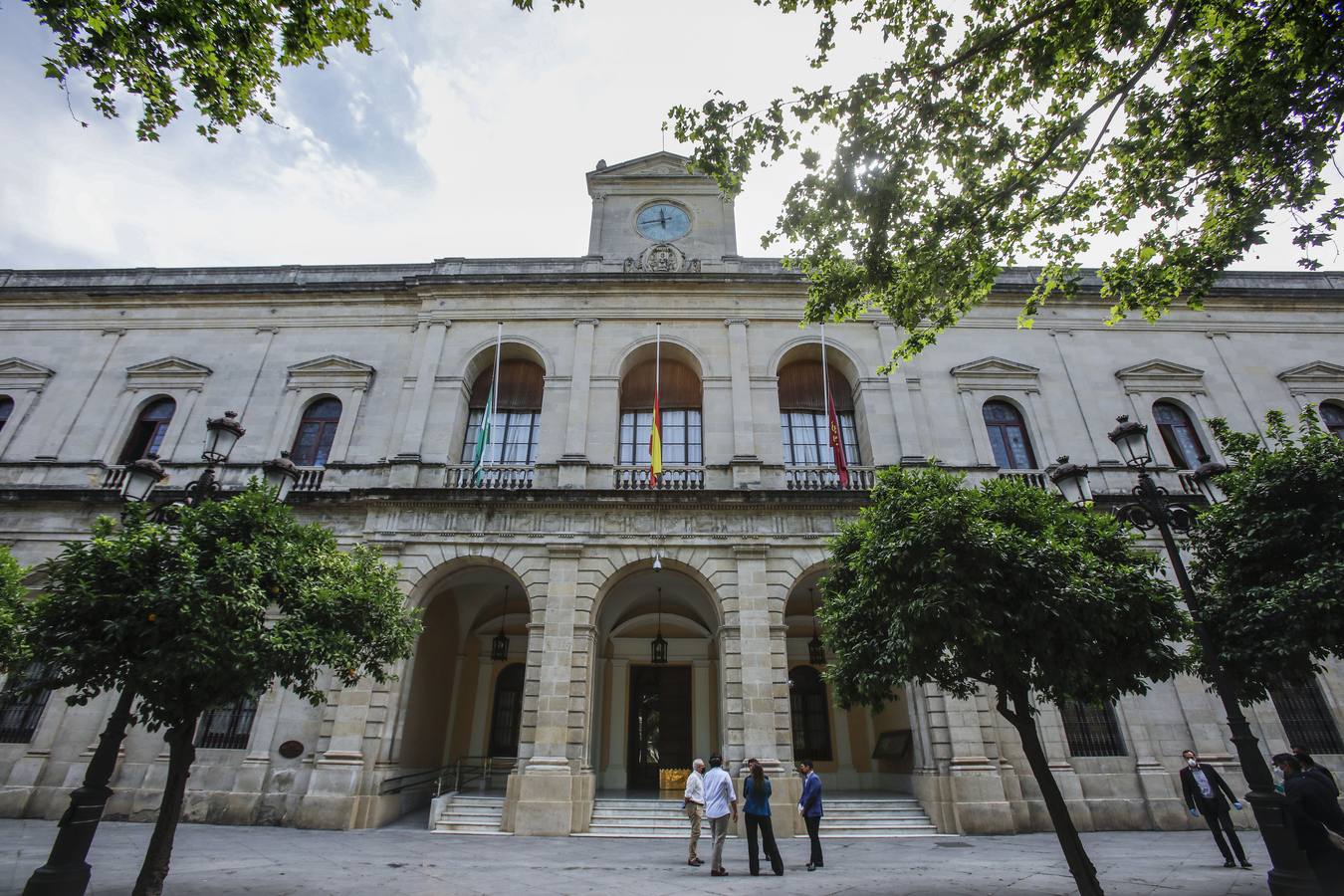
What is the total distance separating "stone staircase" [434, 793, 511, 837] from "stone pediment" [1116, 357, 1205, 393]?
18022 millimetres

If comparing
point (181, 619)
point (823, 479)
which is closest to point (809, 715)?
point (823, 479)

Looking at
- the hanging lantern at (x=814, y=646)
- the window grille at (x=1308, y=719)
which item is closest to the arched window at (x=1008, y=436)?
the hanging lantern at (x=814, y=646)

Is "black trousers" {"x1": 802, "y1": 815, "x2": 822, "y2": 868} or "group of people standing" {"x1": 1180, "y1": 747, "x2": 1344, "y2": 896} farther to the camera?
"black trousers" {"x1": 802, "y1": 815, "x2": 822, "y2": 868}

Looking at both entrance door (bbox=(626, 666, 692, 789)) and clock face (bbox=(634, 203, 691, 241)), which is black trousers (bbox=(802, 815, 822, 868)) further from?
clock face (bbox=(634, 203, 691, 241))

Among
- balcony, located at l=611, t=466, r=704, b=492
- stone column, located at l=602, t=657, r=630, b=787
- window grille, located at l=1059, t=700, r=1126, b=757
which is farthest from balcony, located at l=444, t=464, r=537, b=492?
window grille, located at l=1059, t=700, r=1126, b=757

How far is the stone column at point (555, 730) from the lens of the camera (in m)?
11.5

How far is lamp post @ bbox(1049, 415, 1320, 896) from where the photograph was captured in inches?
247

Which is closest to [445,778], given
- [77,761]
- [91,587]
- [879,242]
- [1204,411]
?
[77,761]

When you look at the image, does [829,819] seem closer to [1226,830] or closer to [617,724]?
[1226,830]

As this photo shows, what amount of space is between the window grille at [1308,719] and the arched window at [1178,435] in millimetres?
5285

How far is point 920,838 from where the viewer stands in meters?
11.2

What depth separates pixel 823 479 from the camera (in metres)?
15.1

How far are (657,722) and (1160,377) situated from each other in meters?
16.1

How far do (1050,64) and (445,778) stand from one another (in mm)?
17908
